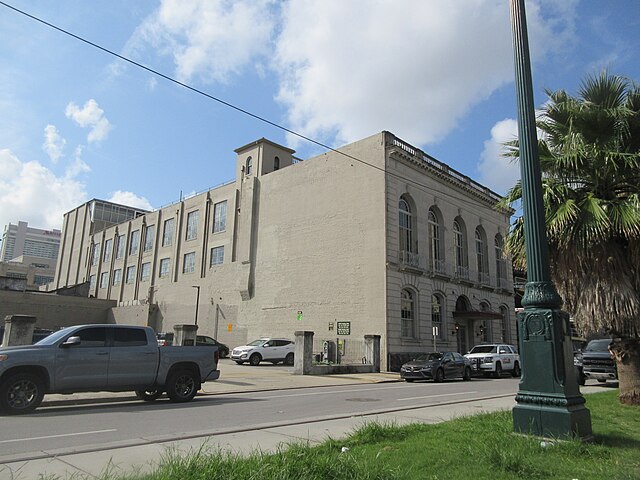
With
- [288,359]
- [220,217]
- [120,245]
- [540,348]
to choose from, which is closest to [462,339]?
[288,359]

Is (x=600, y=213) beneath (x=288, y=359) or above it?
above

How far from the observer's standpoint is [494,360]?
2697 cm

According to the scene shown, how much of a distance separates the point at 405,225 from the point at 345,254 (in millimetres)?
4422

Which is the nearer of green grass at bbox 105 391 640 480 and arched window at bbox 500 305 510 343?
green grass at bbox 105 391 640 480

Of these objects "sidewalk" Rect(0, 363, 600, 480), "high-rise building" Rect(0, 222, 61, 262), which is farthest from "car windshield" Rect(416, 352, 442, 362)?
"high-rise building" Rect(0, 222, 61, 262)

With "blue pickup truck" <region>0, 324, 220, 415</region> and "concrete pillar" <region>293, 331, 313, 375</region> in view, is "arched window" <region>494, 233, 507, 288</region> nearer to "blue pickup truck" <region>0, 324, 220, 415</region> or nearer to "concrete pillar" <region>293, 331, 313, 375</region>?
"concrete pillar" <region>293, 331, 313, 375</region>

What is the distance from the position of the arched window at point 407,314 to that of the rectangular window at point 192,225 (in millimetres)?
24656

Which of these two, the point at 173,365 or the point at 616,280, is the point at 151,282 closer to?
the point at 173,365

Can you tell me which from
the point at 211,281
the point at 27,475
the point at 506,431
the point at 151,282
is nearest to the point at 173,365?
the point at 27,475

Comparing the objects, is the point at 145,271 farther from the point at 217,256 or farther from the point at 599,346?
the point at 599,346

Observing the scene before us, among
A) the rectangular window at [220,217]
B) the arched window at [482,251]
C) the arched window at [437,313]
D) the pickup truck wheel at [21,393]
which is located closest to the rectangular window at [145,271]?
the rectangular window at [220,217]

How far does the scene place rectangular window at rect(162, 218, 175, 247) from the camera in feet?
171

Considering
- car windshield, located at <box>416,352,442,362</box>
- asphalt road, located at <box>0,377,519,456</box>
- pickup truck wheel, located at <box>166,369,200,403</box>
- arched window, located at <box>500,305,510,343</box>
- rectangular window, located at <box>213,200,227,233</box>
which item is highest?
rectangular window, located at <box>213,200,227,233</box>

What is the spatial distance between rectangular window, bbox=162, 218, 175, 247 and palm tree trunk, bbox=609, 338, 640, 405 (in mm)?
46303
